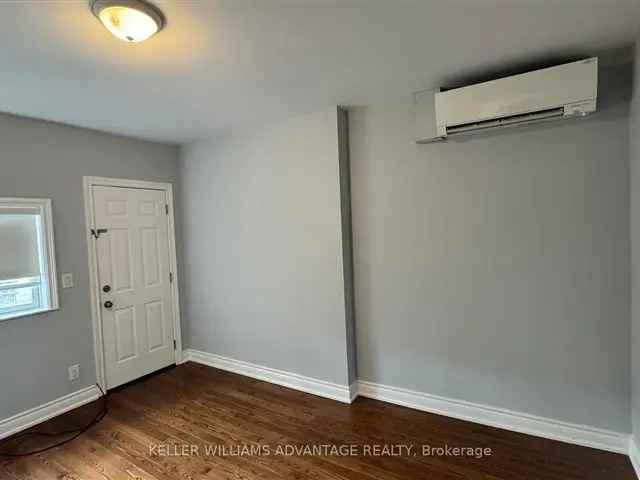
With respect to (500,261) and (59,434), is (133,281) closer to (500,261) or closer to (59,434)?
(59,434)

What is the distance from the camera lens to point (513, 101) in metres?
2.12

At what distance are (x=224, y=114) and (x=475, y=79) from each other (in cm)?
198

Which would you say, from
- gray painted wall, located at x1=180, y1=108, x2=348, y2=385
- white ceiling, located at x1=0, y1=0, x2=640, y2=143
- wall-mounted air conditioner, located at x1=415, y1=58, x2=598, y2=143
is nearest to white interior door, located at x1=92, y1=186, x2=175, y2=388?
gray painted wall, located at x1=180, y1=108, x2=348, y2=385

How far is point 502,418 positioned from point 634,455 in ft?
2.31

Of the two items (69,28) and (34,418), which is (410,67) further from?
(34,418)

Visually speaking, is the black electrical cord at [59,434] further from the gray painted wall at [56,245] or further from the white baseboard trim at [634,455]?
the white baseboard trim at [634,455]

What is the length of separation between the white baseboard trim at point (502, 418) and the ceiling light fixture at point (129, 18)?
2873 millimetres

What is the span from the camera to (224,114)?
9.66 ft

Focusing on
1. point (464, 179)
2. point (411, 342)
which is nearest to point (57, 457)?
point (411, 342)

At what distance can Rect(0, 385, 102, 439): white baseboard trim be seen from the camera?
8.57ft

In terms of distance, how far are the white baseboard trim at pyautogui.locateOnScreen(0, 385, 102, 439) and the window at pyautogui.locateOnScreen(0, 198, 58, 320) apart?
2.57ft

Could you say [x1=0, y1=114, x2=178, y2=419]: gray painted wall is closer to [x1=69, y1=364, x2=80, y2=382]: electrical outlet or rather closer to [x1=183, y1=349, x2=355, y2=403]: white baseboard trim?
[x1=69, y1=364, x2=80, y2=382]: electrical outlet

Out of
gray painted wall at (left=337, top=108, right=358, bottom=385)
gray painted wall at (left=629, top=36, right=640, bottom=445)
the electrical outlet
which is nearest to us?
gray painted wall at (left=629, top=36, right=640, bottom=445)

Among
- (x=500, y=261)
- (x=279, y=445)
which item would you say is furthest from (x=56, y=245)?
(x=500, y=261)
